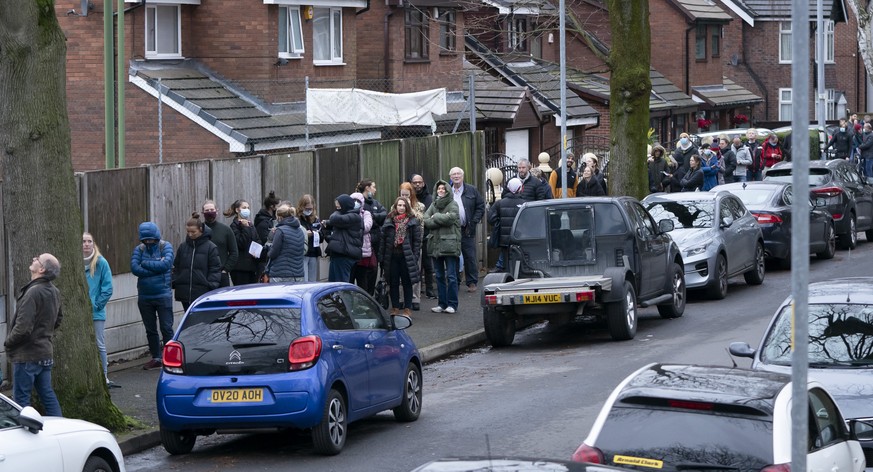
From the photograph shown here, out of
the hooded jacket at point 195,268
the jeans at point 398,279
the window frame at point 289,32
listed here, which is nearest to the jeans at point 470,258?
the jeans at point 398,279

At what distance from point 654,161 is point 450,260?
10.1 meters

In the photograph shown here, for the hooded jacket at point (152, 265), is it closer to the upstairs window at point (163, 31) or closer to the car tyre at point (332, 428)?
the car tyre at point (332, 428)

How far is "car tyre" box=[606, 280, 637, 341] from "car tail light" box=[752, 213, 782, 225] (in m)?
6.95

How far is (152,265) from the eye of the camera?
589 inches

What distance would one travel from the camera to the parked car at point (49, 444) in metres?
8.56

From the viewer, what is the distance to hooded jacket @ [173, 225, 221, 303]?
15.7 m

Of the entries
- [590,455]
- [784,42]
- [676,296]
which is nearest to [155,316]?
[676,296]

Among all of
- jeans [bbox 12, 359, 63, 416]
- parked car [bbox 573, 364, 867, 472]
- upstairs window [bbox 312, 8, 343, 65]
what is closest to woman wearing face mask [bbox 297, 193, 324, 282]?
jeans [bbox 12, 359, 63, 416]

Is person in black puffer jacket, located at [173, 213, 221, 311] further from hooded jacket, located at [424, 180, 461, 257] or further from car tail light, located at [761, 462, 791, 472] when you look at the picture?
car tail light, located at [761, 462, 791, 472]

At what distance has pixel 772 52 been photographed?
63250mm

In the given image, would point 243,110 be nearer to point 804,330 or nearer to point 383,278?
point 383,278

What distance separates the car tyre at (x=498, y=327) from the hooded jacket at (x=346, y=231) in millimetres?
2086

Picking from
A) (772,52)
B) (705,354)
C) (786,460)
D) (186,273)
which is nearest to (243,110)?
(186,273)

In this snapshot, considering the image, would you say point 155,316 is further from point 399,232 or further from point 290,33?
point 290,33
